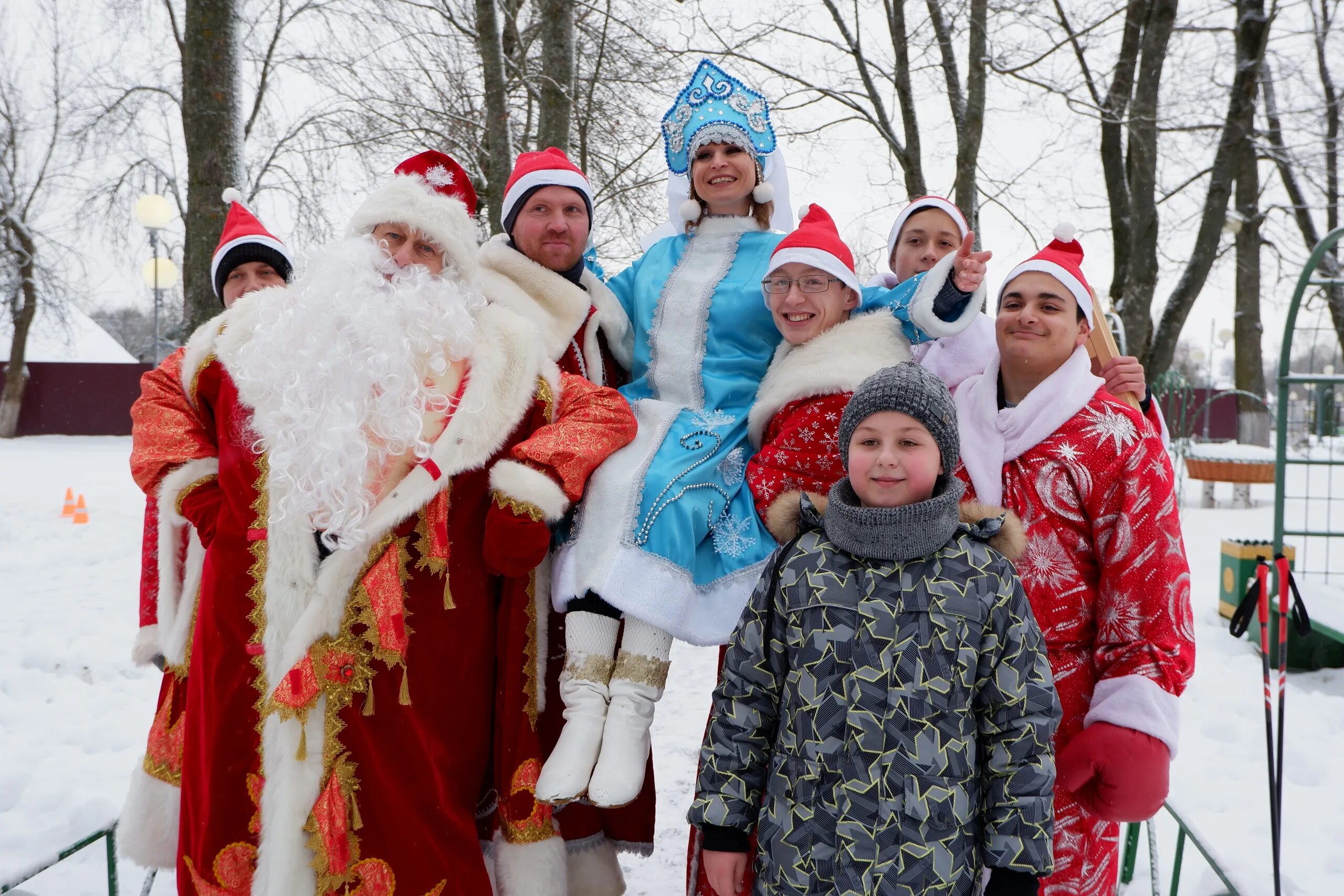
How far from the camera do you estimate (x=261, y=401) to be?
7.59 ft

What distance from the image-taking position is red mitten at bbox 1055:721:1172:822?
1.87m

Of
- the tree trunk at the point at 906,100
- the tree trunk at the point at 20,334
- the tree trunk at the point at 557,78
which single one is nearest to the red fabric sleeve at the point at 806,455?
the tree trunk at the point at 557,78

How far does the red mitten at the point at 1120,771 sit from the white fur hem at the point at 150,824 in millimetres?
2482

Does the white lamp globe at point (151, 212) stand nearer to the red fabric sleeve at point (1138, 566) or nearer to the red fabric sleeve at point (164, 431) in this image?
the red fabric sleeve at point (164, 431)

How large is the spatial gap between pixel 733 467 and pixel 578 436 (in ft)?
1.47

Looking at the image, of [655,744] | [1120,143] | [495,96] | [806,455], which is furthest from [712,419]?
[1120,143]

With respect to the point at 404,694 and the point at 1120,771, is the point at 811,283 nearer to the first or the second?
the point at 1120,771

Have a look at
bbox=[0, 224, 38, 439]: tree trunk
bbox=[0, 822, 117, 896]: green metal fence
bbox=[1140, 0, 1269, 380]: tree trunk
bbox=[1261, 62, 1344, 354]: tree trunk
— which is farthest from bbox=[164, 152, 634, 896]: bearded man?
bbox=[0, 224, 38, 439]: tree trunk

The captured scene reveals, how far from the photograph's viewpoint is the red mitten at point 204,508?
7.97 feet

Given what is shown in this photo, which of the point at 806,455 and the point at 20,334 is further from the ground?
the point at 20,334

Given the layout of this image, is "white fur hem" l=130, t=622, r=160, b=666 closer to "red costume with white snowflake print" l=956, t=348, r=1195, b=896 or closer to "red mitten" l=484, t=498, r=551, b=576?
"red mitten" l=484, t=498, r=551, b=576

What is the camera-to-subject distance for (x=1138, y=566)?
197cm

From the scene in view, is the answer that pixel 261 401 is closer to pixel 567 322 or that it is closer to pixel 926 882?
pixel 567 322

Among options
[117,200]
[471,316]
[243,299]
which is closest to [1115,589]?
[471,316]
